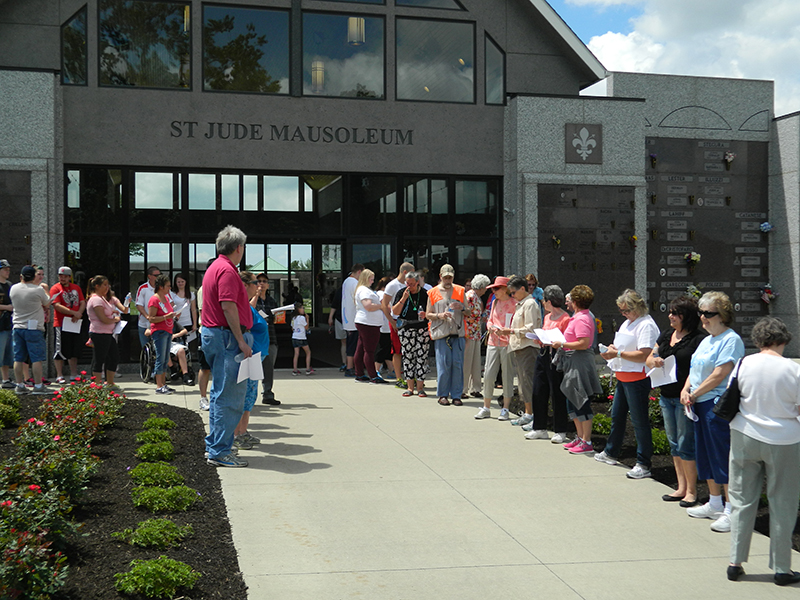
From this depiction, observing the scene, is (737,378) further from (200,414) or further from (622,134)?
(622,134)

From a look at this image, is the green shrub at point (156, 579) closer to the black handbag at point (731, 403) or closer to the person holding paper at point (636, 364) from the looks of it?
the black handbag at point (731, 403)

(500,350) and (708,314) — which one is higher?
(708,314)

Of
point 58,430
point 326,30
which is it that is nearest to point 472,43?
point 326,30

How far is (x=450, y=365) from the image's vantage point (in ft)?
36.1

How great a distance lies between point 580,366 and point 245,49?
10.4 metres

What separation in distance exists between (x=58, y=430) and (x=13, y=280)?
23.8 feet

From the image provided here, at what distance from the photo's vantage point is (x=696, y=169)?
17.2 meters

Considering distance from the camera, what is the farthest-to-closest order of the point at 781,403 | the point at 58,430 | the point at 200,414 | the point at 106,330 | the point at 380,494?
the point at 106,330
the point at 200,414
the point at 58,430
the point at 380,494
the point at 781,403

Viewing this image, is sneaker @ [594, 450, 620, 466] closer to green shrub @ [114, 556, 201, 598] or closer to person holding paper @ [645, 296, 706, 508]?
person holding paper @ [645, 296, 706, 508]

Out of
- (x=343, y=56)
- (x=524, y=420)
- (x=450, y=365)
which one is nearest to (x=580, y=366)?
A: (x=524, y=420)

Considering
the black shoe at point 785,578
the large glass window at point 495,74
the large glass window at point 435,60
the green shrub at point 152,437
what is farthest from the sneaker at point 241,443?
the large glass window at point 495,74

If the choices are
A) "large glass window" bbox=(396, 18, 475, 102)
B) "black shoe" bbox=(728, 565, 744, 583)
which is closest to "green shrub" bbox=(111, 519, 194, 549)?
"black shoe" bbox=(728, 565, 744, 583)

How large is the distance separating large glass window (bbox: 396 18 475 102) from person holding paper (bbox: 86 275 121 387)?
24.0 ft

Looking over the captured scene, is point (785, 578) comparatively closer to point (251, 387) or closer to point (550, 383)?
point (550, 383)
